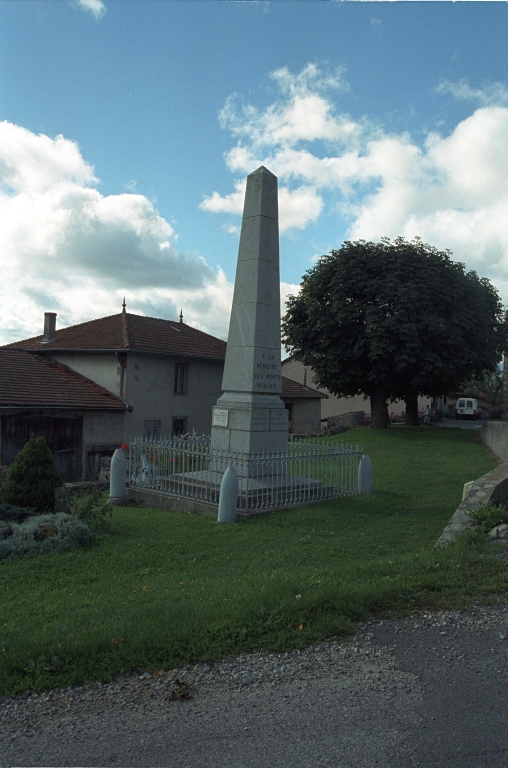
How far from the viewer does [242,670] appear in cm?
420

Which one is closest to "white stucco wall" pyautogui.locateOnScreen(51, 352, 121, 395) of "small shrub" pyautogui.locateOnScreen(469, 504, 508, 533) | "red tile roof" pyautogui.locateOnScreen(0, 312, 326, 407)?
"red tile roof" pyautogui.locateOnScreen(0, 312, 326, 407)

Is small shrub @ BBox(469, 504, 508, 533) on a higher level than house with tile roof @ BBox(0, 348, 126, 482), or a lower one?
lower

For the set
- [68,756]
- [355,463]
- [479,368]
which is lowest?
[68,756]

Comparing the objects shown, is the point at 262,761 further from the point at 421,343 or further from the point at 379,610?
the point at 421,343

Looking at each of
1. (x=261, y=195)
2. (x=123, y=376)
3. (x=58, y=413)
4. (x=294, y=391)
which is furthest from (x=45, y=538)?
(x=294, y=391)

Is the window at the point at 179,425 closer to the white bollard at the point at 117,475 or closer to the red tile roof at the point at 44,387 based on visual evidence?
the red tile roof at the point at 44,387

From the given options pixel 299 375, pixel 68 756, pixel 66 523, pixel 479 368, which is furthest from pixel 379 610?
pixel 299 375

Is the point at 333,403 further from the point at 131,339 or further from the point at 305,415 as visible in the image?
the point at 131,339

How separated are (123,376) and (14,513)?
1684 cm

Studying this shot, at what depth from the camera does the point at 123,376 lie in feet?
85.4

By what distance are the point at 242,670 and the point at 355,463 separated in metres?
9.42

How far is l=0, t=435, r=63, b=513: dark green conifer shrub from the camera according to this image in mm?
10094

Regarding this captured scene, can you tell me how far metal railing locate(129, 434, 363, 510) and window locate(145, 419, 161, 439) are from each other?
13.8 metres

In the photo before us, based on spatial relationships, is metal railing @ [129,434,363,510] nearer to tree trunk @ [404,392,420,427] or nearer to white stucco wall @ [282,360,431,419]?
tree trunk @ [404,392,420,427]
